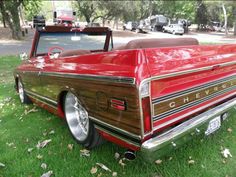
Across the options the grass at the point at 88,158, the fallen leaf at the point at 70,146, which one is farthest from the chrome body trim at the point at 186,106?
the fallen leaf at the point at 70,146

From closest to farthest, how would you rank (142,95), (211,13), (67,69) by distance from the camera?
1. (142,95)
2. (67,69)
3. (211,13)

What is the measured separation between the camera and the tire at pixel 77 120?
3.08m

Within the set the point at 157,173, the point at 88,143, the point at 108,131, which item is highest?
the point at 108,131

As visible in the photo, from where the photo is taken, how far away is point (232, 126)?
3.75 m

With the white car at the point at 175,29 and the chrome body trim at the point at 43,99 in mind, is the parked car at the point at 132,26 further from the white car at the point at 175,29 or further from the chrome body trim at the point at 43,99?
the chrome body trim at the point at 43,99

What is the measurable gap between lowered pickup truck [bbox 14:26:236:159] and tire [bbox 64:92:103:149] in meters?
0.01

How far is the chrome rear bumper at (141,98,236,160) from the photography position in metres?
2.11

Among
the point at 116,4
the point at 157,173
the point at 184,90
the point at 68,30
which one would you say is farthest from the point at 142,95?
the point at 116,4

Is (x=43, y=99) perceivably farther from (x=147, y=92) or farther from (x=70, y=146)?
(x=147, y=92)

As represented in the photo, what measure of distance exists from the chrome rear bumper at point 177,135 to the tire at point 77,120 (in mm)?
980

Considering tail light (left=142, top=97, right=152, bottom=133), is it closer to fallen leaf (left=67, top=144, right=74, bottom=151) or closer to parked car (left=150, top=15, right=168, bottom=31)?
fallen leaf (left=67, top=144, right=74, bottom=151)

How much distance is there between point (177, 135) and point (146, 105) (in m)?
0.42

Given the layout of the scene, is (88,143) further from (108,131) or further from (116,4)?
(116,4)

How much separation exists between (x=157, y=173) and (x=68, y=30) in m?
2.96
